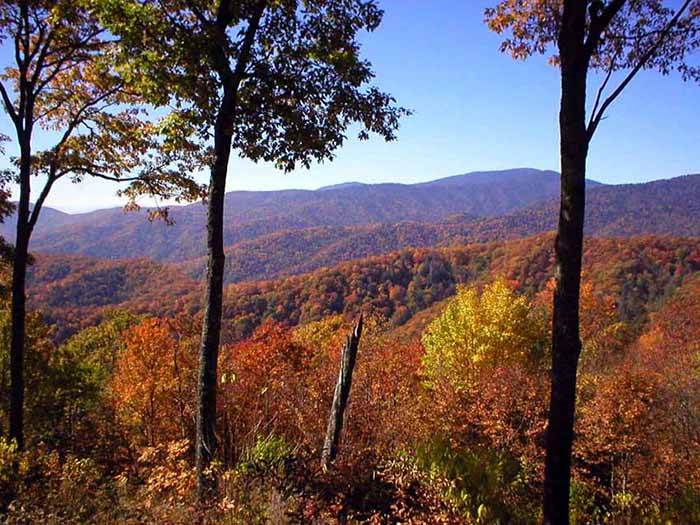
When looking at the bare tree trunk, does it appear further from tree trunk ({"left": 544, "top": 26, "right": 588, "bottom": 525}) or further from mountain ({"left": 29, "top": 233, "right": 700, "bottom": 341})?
mountain ({"left": 29, "top": 233, "right": 700, "bottom": 341})

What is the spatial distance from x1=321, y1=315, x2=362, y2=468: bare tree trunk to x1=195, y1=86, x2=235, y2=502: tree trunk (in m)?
1.41

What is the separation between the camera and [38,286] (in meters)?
112

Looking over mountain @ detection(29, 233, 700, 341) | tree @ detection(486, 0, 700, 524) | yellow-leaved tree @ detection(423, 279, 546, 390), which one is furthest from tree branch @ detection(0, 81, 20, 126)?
mountain @ detection(29, 233, 700, 341)

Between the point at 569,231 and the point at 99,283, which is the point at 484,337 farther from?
the point at 99,283

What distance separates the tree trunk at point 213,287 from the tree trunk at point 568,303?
3665 mm

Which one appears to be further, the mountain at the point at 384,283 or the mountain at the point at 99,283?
the mountain at the point at 99,283

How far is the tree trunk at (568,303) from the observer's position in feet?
12.7

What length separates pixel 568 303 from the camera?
3.89 metres

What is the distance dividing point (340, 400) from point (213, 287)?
2.23 m

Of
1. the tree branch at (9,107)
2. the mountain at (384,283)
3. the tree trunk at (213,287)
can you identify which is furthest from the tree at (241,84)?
the mountain at (384,283)

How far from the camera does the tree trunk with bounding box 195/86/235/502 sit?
5582 mm

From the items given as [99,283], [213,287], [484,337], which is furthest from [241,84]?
[99,283]

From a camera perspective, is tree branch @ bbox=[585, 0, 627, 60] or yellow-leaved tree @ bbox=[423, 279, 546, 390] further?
yellow-leaved tree @ bbox=[423, 279, 546, 390]

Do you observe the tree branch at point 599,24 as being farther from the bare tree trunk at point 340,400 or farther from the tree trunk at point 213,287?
the bare tree trunk at point 340,400
